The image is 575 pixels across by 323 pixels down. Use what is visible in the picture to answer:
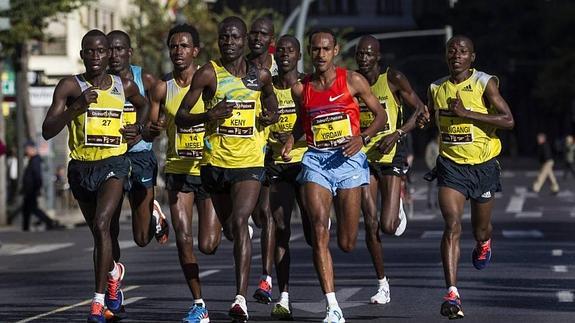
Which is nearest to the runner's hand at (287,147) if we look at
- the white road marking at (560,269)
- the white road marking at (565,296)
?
the white road marking at (565,296)

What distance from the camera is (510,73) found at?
9625cm

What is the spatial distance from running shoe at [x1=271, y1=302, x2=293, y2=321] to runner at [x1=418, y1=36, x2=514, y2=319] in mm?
1192

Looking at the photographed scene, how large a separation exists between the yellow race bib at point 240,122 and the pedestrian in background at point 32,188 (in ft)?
70.4

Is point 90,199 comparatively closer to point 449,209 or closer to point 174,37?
point 174,37

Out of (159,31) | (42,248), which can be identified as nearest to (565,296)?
(42,248)

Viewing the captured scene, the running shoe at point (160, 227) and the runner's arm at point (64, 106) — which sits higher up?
the runner's arm at point (64, 106)

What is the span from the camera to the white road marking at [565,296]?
49.3 feet

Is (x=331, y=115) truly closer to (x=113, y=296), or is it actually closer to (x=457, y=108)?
(x=457, y=108)

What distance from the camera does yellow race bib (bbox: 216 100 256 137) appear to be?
41.8 ft

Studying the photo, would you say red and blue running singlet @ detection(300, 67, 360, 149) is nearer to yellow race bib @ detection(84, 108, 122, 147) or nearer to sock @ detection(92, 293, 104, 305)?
yellow race bib @ detection(84, 108, 122, 147)

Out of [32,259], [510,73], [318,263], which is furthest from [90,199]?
[510,73]

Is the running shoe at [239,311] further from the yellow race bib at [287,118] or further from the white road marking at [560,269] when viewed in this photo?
the white road marking at [560,269]

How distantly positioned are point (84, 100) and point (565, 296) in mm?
4814

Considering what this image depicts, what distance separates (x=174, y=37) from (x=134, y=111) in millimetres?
603
